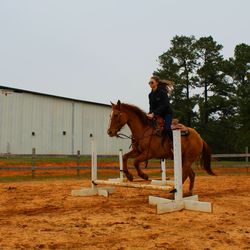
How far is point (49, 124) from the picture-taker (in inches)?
1318

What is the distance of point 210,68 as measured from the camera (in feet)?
165

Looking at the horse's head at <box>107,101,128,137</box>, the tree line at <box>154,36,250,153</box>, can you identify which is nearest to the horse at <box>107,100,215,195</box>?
the horse's head at <box>107,101,128,137</box>

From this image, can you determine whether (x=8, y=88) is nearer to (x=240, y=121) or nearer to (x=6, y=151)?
(x=6, y=151)

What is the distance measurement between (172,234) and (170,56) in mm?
50558

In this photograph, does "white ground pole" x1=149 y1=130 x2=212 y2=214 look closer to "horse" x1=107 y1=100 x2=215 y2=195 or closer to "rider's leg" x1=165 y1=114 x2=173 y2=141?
"rider's leg" x1=165 y1=114 x2=173 y2=141

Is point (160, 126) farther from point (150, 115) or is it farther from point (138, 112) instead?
point (138, 112)

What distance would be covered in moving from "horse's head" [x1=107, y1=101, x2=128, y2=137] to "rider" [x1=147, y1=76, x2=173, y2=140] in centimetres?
62

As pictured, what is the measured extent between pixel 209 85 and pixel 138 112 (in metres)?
44.0

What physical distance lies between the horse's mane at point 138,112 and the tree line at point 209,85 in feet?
125

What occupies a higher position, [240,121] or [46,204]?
[240,121]

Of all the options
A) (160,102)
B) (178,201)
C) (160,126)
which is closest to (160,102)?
(160,102)

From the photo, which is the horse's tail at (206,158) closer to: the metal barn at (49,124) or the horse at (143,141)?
the horse at (143,141)

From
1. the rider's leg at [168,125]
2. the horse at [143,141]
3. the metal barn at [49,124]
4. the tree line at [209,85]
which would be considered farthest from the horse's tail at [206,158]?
the tree line at [209,85]

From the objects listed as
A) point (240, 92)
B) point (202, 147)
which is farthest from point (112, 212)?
point (240, 92)
